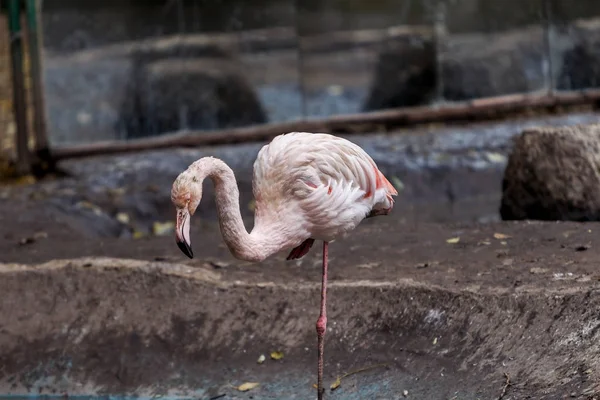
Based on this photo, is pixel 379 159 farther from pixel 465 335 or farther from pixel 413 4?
pixel 465 335

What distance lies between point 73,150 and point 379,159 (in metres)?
2.85

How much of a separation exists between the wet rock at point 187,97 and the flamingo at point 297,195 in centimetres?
505

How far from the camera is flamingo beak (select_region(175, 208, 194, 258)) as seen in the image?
349 cm

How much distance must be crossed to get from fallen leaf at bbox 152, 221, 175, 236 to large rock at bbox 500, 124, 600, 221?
8.88 ft

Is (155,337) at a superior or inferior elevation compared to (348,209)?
inferior

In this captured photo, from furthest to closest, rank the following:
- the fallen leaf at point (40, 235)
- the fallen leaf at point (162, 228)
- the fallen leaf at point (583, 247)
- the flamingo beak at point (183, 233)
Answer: the fallen leaf at point (162, 228) → the fallen leaf at point (40, 235) → the fallen leaf at point (583, 247) → the flamingo beak at point (183, 233)

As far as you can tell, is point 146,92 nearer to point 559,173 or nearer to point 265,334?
point 559,173

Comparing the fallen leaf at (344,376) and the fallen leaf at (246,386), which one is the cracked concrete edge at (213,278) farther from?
the fallen leaf at (246,386)

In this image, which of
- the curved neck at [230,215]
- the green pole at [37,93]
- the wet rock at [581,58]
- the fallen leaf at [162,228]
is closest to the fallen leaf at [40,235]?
the fallen leaf at [162,228]

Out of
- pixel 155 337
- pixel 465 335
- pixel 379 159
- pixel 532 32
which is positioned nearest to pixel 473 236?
pixel 465 335

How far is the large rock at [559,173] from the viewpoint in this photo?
599cm

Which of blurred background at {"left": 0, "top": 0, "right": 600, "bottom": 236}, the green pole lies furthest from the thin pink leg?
Result: the green pole

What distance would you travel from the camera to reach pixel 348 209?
13.9 ft

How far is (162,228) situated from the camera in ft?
24.7
